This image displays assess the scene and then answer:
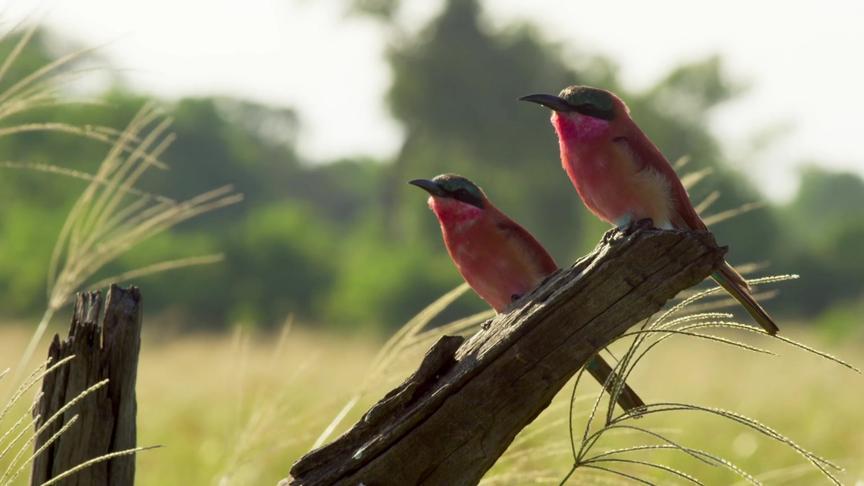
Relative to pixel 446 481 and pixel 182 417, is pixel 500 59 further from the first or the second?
pixel 446 481

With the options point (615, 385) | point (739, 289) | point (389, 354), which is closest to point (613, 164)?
point (739, 289)

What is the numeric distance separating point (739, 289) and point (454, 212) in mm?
1035

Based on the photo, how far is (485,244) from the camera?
3100mm

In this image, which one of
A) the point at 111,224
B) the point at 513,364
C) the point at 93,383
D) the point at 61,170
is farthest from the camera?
the point at 111,224

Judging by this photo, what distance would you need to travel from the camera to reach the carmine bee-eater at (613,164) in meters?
2.57

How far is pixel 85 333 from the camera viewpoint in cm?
249

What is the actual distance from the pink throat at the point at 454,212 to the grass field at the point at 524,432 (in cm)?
42

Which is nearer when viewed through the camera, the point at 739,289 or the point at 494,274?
the point at 739,289

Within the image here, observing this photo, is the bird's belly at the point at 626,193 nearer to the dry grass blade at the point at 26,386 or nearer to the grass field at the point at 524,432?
the grass field at the point at 524,432

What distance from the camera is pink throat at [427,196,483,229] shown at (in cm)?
315

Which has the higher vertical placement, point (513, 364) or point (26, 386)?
point (26, 386)

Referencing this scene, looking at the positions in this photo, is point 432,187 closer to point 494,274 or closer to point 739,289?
point 494,274

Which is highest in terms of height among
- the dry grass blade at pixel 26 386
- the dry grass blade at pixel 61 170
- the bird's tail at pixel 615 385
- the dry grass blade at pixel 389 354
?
the dry grass blade at pixel 61 170

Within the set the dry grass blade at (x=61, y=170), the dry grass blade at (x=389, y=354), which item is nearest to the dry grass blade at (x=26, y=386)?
the dry grass blade at (x=61, y=170)
